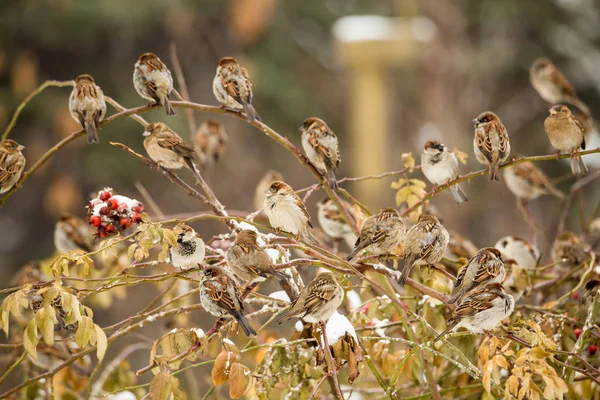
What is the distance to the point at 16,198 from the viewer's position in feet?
40.8

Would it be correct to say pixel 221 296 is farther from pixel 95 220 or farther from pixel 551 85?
pixel 551 85

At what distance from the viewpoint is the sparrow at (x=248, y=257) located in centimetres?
206

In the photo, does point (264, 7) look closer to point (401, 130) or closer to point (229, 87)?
point (401, 130)

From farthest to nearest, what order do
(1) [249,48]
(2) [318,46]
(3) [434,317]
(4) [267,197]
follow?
(2) [318,46]
(1) [249,48]
(4) [267,197]
(3) [434,317]

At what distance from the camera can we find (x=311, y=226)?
2.49 m

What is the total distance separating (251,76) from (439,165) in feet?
27.0

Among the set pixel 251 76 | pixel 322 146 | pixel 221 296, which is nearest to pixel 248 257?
pixel 221 296

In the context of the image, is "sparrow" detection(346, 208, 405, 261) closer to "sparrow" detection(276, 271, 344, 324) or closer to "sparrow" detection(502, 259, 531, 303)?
"sparrow" detection(276, 271, 344, 324)

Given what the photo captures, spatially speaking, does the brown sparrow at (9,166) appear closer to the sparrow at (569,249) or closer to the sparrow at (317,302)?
the sparrow at (317,302)

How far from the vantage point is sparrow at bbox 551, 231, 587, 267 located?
266 cm

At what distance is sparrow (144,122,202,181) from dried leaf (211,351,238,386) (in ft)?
2.74

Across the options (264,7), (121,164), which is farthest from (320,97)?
(121,164)

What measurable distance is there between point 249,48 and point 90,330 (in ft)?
35.0

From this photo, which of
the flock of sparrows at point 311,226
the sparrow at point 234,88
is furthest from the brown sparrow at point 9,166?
the sparrow at point 234,88
